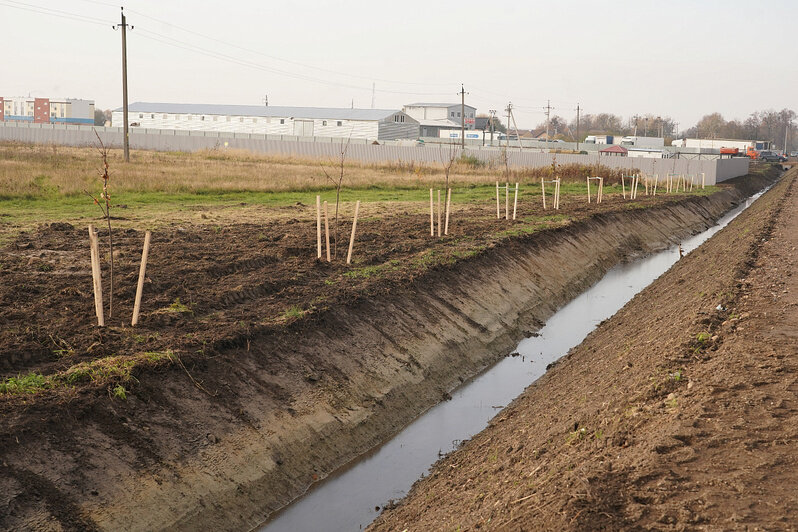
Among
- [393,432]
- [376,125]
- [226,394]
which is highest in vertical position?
[376,125]

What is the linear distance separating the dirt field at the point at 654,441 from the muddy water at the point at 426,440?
20.5 inches

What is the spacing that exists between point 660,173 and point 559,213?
31.1m

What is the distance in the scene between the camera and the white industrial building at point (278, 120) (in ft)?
309

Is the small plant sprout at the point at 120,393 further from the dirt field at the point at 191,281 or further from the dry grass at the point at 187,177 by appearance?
the dry grass at the point at 187,177

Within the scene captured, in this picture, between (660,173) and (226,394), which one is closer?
(226,394)

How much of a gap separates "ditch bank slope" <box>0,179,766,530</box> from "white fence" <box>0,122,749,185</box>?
39.9m

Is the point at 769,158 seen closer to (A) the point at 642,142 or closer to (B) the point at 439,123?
(A) the point at 642,142

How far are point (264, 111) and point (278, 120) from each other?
4.47 meters

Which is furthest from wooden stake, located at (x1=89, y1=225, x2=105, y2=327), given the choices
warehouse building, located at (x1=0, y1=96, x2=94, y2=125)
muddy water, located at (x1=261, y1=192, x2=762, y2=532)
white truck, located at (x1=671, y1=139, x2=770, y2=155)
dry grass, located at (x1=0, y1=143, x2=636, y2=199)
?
white truck, located at (x1=671, y1=139, x2=770, y2=155)

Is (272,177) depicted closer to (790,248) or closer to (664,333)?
(790,248)

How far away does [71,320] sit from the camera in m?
11.4

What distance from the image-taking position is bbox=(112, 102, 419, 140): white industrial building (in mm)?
94312

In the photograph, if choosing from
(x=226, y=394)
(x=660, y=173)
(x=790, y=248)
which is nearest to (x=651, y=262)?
(x=790, y=248)

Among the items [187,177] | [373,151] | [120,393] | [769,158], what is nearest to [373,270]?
[120,393]
